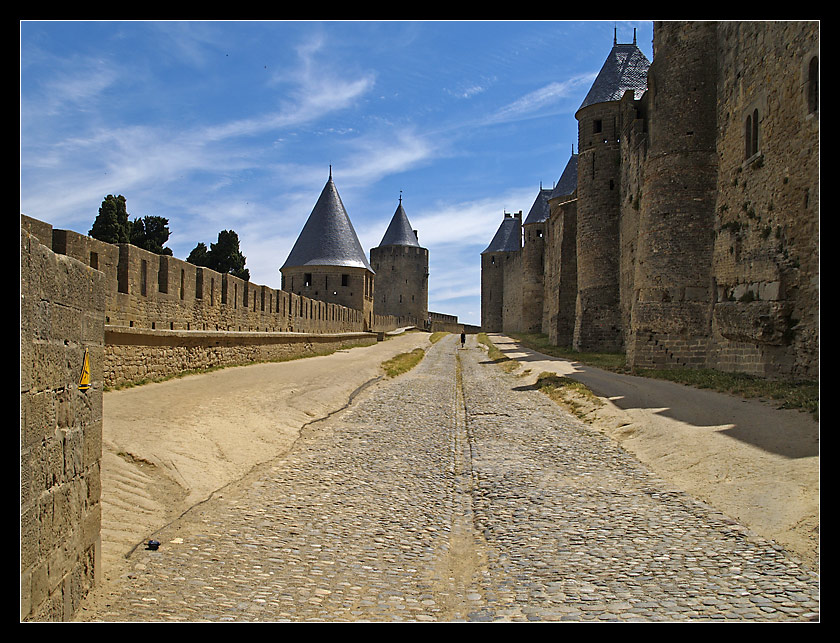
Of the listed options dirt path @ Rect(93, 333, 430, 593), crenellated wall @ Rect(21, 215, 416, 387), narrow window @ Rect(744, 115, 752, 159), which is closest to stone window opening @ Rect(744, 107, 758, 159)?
narrow window @ Rect(744, 115, 752, 159)

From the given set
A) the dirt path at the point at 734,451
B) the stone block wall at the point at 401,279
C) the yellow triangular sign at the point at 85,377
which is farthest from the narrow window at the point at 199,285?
the stone block wall at the point at 401,279

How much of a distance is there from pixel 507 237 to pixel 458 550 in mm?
60280

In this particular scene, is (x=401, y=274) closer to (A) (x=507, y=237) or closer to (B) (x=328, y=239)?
(A) (x=507, y=237)

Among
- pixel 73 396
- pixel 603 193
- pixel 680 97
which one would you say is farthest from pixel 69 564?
pixel 603 193

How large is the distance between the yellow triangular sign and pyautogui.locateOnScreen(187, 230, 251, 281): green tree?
37.6 m

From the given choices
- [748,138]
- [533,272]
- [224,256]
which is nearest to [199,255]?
[224,256]

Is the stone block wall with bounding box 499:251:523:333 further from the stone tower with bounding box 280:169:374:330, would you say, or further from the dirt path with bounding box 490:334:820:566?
the dirt path with bounding box 490:334:820:566

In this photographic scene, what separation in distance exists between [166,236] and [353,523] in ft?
120

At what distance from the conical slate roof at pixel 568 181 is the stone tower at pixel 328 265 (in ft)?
41.7

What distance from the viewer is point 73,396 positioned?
3188 mm

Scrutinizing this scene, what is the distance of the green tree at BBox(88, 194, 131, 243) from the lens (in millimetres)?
28562

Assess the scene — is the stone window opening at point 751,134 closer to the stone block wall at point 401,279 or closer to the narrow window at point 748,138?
the narrow window at point 748,138
